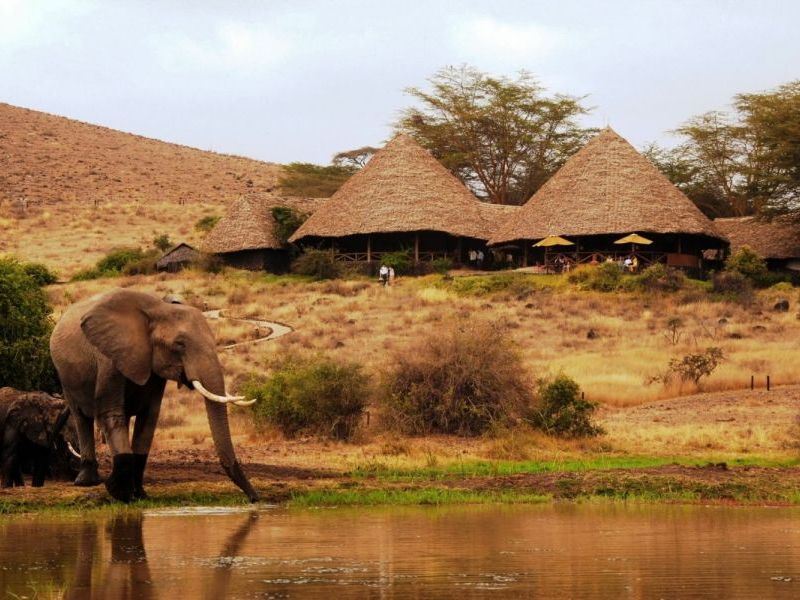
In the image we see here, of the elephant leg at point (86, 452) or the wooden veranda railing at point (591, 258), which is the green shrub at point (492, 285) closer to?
the wooden veranda railing at point (591, 258)

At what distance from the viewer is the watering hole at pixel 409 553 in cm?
1091

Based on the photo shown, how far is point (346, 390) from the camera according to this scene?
25.1m

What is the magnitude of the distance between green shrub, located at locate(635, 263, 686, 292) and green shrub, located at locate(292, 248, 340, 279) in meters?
11.5

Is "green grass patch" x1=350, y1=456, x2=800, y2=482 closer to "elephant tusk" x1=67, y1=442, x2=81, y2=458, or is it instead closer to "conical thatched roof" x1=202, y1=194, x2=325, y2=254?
"elephant tusk" x1=67, y1=442, x2=81, y2=458

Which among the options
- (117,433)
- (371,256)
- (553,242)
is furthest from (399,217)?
(117,433)

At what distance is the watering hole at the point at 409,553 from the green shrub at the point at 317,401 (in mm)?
8525

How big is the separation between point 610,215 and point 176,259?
16761 mm

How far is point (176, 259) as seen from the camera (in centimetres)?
5703

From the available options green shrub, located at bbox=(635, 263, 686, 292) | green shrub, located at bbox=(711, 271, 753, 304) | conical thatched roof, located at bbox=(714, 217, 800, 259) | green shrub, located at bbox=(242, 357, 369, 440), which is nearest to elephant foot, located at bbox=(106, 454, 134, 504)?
green shrub, located at bbox=(242, 357, 369, 440)

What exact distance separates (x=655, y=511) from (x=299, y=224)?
42743 mm

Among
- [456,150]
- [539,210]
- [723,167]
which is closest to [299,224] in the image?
[539,210]

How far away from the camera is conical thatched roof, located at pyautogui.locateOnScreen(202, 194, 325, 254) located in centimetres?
5644

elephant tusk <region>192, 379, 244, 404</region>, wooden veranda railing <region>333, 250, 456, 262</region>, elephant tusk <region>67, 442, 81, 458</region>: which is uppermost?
wooden veranda railing <region>333, 250, 456, 262</region>

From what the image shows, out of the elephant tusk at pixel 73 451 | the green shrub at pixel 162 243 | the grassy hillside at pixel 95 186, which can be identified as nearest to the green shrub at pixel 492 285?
the green shrub at pixel 162 243
